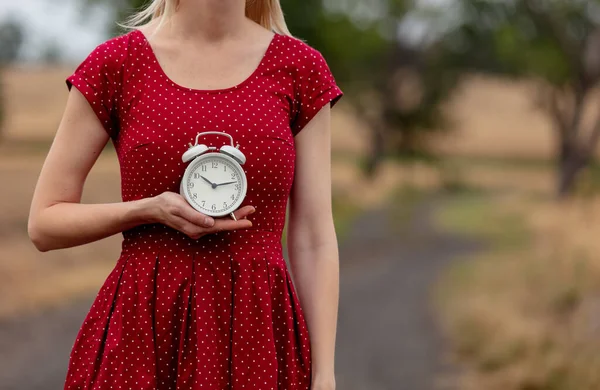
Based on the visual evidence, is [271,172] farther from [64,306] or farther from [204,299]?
[64,306]

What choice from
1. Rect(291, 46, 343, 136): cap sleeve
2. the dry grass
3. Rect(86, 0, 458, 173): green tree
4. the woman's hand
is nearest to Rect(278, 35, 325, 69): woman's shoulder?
Rect(291, 46, 343, 136): cap sleeve

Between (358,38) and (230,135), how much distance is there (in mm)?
32051

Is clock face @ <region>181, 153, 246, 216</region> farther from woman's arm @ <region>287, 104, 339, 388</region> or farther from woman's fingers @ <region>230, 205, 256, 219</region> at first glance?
woman's arm @ <region>287, 104, 339, 388</region>

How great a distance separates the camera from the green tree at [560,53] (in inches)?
1040

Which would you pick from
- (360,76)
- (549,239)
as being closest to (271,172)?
(549,239)

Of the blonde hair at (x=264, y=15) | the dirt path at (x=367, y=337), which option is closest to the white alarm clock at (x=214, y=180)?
the blonde hair at (x=264, y=15)

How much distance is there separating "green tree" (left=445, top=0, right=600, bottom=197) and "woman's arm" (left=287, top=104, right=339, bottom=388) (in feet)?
79.9

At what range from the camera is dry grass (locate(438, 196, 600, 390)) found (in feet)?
25.6

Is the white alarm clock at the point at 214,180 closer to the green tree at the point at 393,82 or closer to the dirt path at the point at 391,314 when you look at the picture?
the dirt path at the point at 391,314

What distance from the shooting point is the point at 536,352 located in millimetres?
8211

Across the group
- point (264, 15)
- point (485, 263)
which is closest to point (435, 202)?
point (485, 263)

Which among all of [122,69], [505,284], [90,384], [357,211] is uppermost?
[122,69]

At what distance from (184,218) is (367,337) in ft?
25.8

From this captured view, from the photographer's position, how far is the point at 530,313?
9781mm
